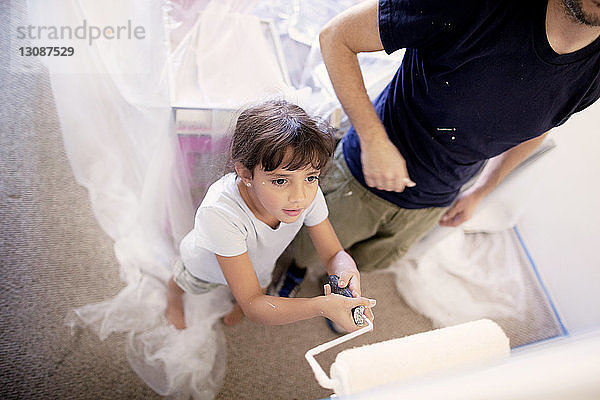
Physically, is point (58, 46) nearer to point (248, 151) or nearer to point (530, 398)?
point (248, 151)

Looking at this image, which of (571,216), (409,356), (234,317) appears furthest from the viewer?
(571,216)

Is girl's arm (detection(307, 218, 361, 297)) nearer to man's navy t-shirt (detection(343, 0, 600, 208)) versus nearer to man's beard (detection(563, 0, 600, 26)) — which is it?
man's navy t-shirt (detection(343, 0, 600, 208))

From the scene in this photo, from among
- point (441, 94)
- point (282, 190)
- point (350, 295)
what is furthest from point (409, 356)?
point (441, 94)

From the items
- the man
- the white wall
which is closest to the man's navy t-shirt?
the man

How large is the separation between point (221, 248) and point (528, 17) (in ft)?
1.49

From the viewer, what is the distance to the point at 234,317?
756mm

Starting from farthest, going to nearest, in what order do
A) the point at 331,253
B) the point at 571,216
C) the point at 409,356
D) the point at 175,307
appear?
the point at 571,216 → the point at 175,307 → the point at 331,253 → the point at 409,356

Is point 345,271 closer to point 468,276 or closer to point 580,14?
point 580,14

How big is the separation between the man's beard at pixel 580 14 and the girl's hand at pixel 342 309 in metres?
0.39

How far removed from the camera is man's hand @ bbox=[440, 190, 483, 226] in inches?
35.0

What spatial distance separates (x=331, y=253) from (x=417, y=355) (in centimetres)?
23

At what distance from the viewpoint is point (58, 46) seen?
826mm

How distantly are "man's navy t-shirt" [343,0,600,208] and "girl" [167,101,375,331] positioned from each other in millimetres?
169

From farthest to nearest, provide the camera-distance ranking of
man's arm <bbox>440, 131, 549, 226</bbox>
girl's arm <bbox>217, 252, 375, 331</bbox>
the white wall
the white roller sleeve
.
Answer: the white wall
man's arm <bbox>440, 131, 549, 226</bbox>
girl's arm <bbox>217, 252, 375, 331</bbox>
the white roller sleeve
